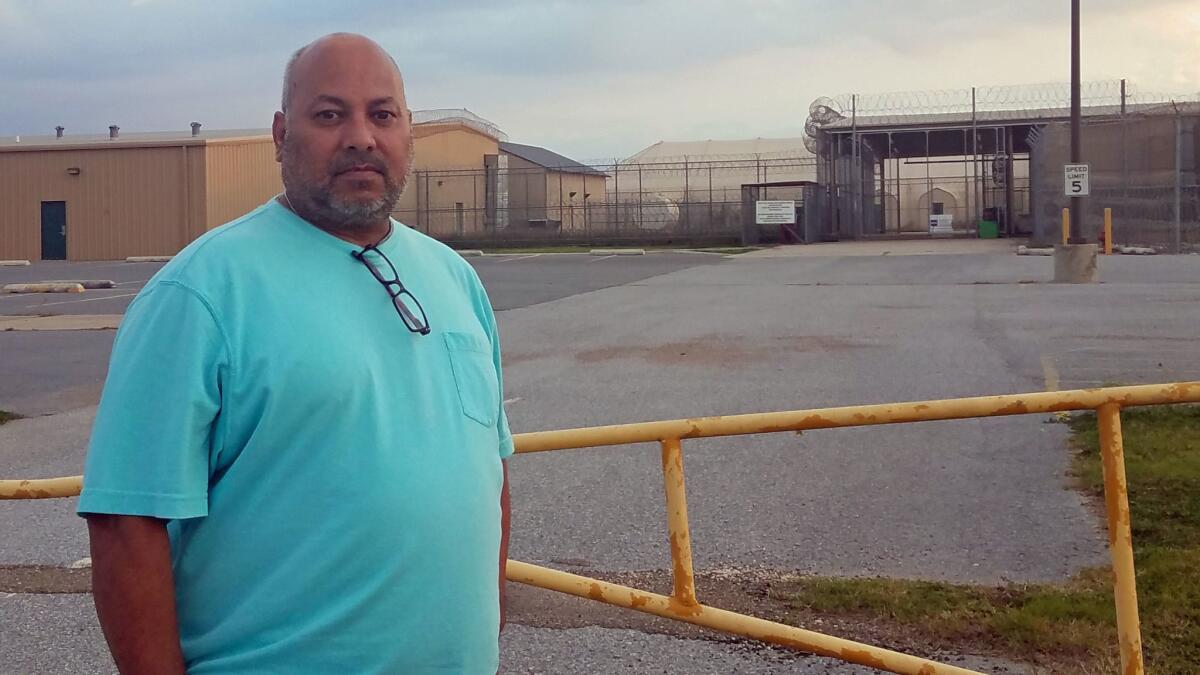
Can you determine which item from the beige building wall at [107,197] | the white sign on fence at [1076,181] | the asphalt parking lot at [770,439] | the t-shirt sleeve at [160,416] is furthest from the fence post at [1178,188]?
the t-shirt sleeve at [160,416]

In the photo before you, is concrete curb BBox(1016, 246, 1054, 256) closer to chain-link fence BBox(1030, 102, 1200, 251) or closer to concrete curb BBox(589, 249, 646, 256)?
chain-link fence BBox(1030, 102, 1200, 251)

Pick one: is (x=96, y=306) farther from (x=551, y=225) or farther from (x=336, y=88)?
(x=551, y=225)

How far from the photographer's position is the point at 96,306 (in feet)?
75.0

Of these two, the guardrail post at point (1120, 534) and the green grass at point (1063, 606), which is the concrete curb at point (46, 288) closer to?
the green grass at point (1063, 606)

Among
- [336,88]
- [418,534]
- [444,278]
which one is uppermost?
[336,88]

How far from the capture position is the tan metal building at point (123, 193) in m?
50.1

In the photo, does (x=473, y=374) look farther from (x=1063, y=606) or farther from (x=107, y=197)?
(x=107, y=197)

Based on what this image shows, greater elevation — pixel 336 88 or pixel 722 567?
pixel 336 88

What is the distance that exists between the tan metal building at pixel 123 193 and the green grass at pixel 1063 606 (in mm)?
46814

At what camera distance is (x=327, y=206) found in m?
2.27

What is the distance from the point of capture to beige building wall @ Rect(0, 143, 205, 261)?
164ft

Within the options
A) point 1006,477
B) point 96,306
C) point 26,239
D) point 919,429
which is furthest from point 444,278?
point 26,239

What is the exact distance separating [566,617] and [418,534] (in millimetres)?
3220

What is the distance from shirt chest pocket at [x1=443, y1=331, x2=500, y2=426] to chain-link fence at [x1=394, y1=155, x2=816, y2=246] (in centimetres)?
5165
